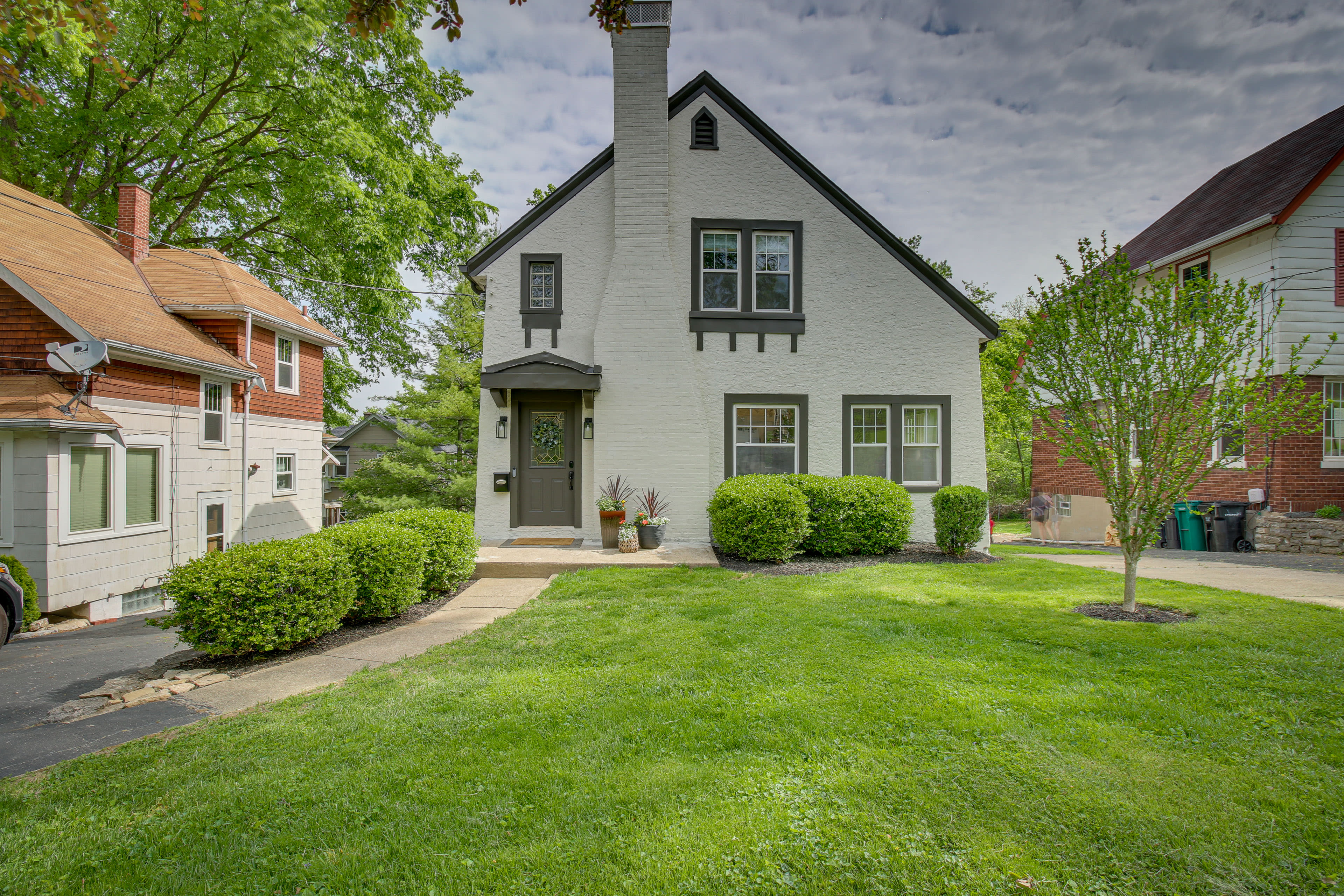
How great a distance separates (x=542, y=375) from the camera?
9.99m

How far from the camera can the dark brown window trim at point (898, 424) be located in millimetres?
10953

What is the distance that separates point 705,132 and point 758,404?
5147mm

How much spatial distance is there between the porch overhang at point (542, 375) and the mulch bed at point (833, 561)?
363 centimetres

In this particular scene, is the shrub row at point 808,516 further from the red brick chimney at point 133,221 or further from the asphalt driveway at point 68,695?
the red brick chimney at point 133,221

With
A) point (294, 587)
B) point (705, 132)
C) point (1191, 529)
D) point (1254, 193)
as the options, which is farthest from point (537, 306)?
point (1254, 193)

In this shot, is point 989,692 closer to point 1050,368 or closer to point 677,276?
point 1050,368

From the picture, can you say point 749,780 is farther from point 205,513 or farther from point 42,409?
point 205,513

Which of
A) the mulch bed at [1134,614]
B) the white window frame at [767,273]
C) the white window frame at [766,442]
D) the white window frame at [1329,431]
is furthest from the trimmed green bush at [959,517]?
the white window frame at [1329,431]

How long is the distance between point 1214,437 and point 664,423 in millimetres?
7155

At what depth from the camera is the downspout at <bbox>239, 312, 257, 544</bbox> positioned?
12.5m

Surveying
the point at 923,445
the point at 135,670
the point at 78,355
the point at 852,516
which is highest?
the point at 78,355

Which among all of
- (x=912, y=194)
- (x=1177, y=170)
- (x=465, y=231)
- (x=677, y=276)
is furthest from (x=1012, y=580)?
(x=465, y=231)

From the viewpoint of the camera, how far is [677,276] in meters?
10.8

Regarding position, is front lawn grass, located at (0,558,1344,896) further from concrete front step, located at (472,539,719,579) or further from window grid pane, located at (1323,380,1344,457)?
window grid pane, located at (1323,380,1344,457)
